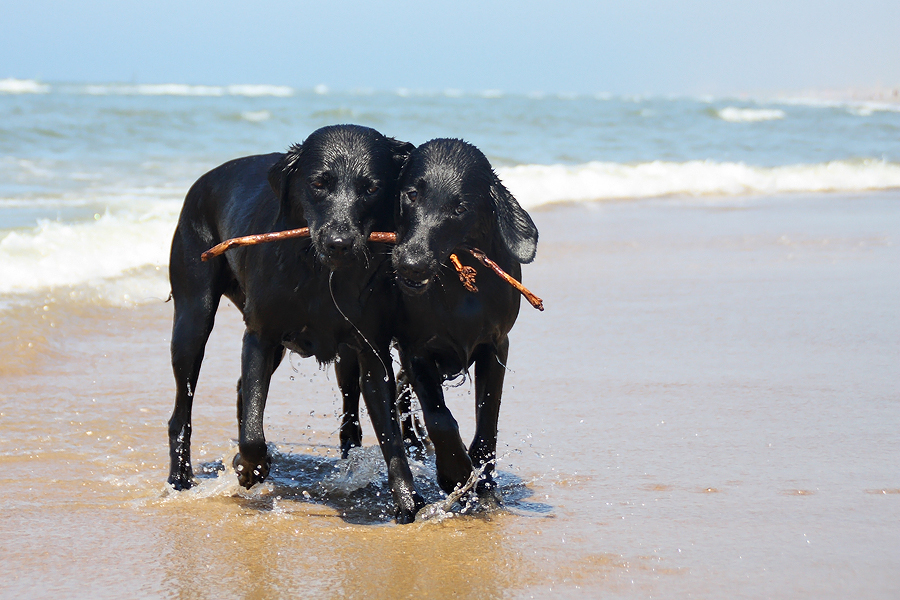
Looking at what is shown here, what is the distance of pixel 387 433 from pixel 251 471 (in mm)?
563

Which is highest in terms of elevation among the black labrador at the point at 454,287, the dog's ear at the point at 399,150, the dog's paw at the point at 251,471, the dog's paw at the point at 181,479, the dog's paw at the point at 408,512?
the dog's ear at the point at 399,150

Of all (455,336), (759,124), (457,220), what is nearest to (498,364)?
(455,336)

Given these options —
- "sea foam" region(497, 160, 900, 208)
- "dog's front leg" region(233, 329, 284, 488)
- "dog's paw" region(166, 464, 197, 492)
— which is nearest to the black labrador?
"dog's front leg" region(233, 329, 284, 488)

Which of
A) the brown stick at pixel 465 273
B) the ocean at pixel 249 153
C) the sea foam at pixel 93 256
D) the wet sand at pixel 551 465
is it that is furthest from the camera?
the ocean at pixel 249 153

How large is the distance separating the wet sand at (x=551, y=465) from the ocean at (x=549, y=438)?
1 centimetres

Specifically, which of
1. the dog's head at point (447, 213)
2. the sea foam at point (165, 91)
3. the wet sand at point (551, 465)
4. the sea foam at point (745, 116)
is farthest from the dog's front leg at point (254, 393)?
the sea foam at point (165, 91)

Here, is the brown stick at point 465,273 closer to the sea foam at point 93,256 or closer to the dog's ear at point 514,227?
the dog's ear at point 514,227

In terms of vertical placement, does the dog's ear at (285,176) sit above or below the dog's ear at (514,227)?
above

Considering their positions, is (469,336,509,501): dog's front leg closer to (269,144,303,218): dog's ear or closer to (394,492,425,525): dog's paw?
(394,492,425,525): dog's paw

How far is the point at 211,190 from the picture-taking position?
15.1 feet

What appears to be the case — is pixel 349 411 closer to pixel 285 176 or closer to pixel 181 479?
pixel 181 479

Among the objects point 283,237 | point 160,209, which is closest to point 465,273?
point 283,237

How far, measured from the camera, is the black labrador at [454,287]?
3.65 m

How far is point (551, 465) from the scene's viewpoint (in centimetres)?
443
